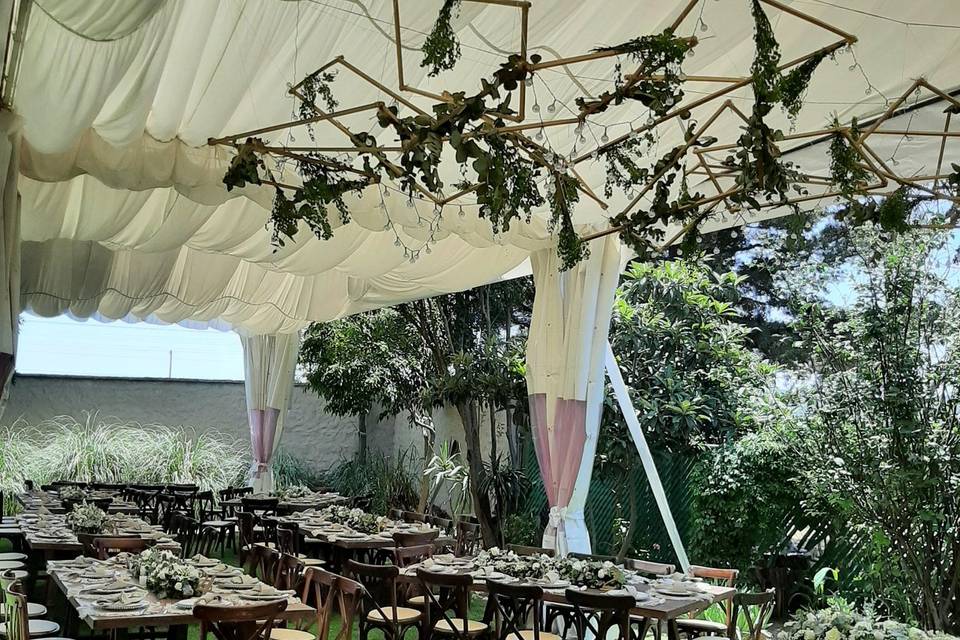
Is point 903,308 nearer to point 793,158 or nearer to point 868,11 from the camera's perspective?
point 793,158

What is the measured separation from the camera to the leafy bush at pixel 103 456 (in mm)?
12633

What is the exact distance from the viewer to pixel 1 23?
267 cm

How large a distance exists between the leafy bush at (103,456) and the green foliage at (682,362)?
7.02 meters

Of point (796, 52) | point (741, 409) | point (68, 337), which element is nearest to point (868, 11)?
point (796, 52)

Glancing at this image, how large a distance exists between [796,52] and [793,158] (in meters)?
1.37

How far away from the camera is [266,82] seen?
4.38m

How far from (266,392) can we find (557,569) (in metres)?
7.37

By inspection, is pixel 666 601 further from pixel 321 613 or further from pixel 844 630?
pixel 321 613

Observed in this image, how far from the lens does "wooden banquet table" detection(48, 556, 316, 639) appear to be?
4318 mm

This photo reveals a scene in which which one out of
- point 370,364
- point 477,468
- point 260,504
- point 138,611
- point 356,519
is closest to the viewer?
point 138,611

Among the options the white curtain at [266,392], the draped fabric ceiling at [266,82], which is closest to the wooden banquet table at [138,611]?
the draped fabric ceiling at [266,82]

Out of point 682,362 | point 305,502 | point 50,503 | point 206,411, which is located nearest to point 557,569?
point 682,362

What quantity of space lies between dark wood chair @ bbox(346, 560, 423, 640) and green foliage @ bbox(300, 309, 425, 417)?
5657 mm

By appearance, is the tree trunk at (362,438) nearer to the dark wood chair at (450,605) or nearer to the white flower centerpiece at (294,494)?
the white flower centerpiece at (294,494)
